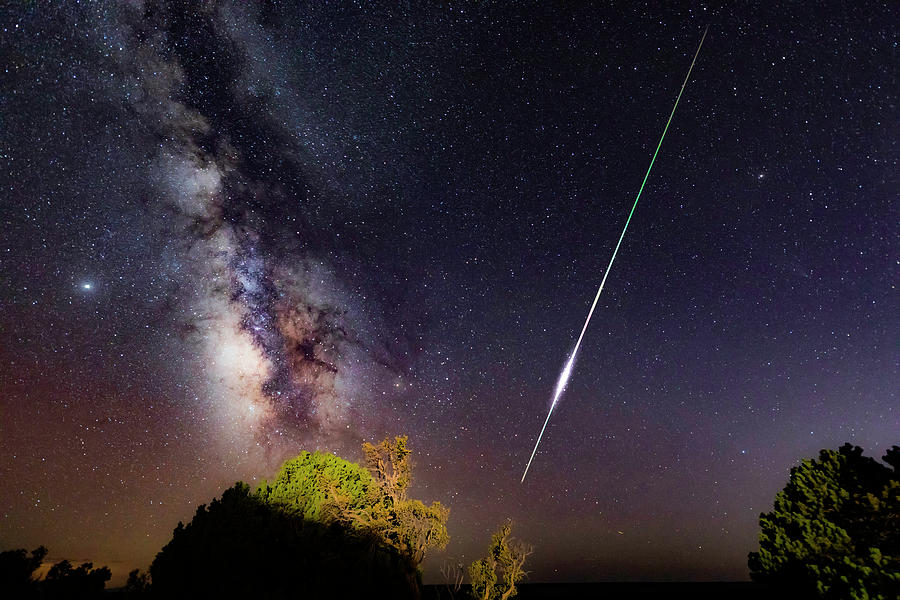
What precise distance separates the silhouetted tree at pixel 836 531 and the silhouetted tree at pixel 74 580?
77.6ft

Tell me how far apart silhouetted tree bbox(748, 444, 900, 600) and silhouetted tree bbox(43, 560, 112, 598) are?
23.6 m

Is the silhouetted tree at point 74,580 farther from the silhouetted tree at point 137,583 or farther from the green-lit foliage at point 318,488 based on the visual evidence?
the green-lit foliage at point 318,488

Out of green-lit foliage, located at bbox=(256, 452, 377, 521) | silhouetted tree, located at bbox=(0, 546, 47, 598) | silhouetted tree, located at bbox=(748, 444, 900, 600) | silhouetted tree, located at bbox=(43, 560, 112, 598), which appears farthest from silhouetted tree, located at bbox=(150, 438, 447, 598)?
silhouetted tree, located at bbox=(748, 444, 900, 600)

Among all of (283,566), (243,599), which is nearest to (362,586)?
(283,566)

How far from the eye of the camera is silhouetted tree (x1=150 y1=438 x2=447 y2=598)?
46.0 ft

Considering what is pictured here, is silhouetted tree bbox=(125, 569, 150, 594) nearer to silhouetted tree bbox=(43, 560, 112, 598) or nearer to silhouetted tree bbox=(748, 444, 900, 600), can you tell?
silhouetted tree bbox=(43, 560, 112, 598)

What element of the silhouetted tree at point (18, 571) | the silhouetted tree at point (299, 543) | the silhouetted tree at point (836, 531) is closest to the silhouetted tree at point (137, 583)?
the silhouetted tree at point (299, 543)

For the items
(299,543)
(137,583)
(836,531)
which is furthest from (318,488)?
(836,531)

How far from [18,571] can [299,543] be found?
7.90 m

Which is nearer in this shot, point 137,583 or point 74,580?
point 74,580

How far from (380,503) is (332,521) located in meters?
2.08

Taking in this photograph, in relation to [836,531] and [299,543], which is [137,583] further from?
[836,531]

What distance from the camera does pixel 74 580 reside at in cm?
1148

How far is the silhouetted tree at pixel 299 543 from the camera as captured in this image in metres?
14.0
